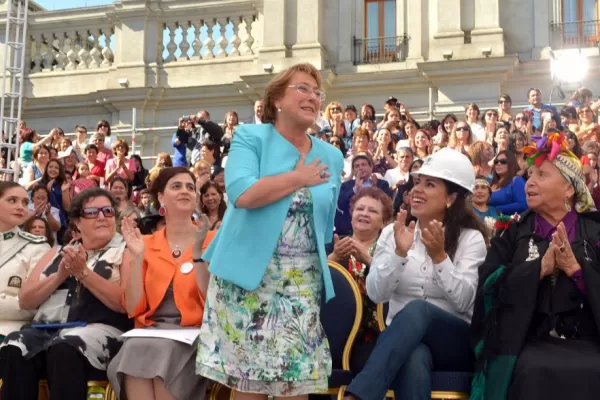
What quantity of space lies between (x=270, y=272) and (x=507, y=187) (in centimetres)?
559

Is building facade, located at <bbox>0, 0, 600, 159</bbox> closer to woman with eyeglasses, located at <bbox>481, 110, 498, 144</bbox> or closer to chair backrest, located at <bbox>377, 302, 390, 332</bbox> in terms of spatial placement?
woman with eyeglasses, located at <bbox>481, 110, 498, 144</bbox>

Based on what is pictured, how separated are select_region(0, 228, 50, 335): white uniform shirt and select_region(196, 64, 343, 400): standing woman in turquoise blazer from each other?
210cm

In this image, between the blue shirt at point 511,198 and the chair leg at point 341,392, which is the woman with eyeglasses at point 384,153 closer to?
the blue shirt at point 511,198

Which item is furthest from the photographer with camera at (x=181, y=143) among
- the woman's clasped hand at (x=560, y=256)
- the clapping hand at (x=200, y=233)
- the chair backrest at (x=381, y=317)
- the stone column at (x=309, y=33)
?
the woman's clasped hand at (x=560, y=256)

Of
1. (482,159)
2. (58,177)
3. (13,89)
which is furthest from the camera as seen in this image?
(13,89)

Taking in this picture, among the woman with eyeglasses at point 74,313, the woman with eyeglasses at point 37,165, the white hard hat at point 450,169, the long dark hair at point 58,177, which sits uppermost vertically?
the woman with eyeglasses at point 37,165

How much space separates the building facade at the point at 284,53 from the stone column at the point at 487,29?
0.02m

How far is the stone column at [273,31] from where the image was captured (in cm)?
1733

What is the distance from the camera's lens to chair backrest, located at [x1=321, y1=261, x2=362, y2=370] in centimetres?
459

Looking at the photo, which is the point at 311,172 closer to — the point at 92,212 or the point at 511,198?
the point at 92,212

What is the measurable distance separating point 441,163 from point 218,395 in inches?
71.7

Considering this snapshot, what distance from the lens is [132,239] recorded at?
15.4ft

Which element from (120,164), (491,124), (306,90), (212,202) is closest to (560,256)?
(306,90)

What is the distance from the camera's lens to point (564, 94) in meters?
14.9
